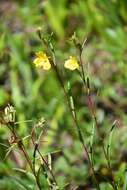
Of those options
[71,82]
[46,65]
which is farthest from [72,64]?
[71,82]

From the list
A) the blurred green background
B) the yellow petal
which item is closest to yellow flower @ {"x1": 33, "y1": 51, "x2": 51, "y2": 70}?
the yellow petal

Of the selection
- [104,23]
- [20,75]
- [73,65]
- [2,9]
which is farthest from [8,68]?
[73,65]

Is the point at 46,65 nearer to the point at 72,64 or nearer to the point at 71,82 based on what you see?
the point at 72,64

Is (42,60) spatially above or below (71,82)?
above

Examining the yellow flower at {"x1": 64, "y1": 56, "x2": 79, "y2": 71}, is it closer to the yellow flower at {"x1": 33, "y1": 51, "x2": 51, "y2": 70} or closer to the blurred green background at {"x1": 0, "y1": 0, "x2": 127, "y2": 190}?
the yellow flower at {"x1": 33, "y1": 51, "x2": 51, "y2": 70}

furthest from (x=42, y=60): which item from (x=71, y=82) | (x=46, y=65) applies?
(x=71, y=82)

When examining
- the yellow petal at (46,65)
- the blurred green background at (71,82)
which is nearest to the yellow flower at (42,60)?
the yellow petal at (46,65)

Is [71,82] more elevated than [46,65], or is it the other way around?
[46,65]

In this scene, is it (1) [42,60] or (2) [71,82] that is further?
(2) [71,82]

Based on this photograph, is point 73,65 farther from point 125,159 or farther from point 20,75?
point 20,75

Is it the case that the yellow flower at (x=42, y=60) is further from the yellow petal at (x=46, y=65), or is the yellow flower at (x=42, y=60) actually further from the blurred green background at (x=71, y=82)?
the blurred green background at (x=71, y=82)
